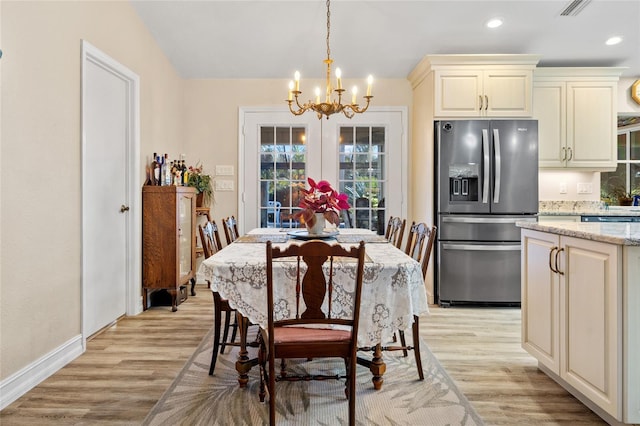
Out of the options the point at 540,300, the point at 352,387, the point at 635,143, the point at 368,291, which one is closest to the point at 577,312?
the point at 540,300

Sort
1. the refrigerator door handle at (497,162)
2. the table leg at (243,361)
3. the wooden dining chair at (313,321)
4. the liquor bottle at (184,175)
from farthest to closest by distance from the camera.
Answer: the liquor bottle at (184,175)
the refrigerator door handle at (497,162)
the table leg at (243,361)
the wooden dining chair at (313,321)

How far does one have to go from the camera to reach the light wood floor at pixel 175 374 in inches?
77.8

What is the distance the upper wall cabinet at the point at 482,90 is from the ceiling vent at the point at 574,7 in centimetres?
53

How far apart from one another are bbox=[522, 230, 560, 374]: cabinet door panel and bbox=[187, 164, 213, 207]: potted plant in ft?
10.9

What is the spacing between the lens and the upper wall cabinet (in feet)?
13.1

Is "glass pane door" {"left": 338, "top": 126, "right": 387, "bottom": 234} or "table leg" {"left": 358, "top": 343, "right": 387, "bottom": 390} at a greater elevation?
"glass pane door" {"left": 338, "top": 126, "right": 387, "bottom": 234}

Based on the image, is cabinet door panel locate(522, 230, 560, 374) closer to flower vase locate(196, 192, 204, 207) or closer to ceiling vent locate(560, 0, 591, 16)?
ceiling vent locate(560, 0, 591, 16)

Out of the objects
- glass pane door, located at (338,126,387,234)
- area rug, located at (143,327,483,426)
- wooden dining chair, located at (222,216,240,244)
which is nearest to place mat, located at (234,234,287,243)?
wooden dining chair, located at (222,216,240,244)

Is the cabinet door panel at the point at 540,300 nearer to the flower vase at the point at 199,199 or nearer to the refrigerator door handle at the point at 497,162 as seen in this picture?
the refrigerator door handle at the point at 497,162

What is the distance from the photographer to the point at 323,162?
4.78m

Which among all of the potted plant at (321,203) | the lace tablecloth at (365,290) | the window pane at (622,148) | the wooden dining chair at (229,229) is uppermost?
the window pane at (622,148)

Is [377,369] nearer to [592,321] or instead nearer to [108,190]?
[592,321]

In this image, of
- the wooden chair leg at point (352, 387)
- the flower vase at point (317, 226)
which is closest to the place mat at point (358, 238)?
the flower vase at point (317, 226)

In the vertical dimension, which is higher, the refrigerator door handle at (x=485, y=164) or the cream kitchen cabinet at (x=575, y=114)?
the cream kitchen cabinet at (x=575, y=114)
